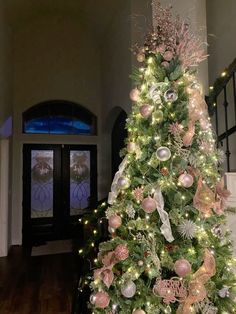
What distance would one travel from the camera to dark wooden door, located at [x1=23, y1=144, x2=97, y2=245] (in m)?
6.50

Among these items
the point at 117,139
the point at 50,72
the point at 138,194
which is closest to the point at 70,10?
the point at 50,72

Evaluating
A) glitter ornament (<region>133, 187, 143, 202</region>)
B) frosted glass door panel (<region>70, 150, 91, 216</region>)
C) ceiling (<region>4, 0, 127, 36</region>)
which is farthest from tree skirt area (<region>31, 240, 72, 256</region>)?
ceiling (<region>4, 0, 127, 36</region>)

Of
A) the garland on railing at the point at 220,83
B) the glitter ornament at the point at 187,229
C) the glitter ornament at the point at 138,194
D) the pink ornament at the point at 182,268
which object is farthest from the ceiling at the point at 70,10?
the pink ornament at the point at 182,268

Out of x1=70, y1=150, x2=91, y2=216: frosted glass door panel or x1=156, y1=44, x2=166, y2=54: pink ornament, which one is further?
x1=70, y1=150, x2=91, y2=216: frosted glass door panel

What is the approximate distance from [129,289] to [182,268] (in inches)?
14.2

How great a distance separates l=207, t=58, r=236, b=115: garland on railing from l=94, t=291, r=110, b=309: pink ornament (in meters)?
1.96

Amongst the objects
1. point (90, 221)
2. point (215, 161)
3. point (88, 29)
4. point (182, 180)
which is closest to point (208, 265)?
point (182, 180)

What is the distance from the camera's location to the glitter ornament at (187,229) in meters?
1.70

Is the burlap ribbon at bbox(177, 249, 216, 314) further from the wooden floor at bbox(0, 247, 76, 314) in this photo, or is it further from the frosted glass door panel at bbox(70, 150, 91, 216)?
the frosted glass door panel at bbox(70, 150, 91, 216)

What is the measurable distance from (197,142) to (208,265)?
2.56 feet

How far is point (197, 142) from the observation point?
6.06 feet

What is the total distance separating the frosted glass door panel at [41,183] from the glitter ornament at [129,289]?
5.22 meters

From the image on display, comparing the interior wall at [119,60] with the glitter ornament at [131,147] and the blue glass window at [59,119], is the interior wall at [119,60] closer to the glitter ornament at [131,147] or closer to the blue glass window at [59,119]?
the blue glass window at [59,119]

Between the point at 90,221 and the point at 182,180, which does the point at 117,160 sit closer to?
the point at 90,221
